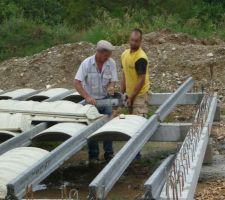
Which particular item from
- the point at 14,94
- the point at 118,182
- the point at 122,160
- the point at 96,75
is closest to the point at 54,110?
the point at 96,75

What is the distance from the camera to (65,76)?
48.4 ft

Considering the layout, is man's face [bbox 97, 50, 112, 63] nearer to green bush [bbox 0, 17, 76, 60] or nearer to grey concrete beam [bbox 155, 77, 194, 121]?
grey concrete beam [bbox 155, 77, 194, 121]

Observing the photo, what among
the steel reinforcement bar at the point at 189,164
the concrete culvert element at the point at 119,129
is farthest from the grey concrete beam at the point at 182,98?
the concrete culvert element at the point at 119,129

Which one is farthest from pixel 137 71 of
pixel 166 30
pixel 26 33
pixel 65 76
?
pixel 26 33

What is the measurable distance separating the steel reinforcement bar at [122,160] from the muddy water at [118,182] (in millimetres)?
737

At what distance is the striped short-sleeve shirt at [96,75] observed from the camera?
7.84 m

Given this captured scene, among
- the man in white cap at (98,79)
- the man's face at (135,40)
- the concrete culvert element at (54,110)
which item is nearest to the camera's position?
the concrete culvert element at (54,110)

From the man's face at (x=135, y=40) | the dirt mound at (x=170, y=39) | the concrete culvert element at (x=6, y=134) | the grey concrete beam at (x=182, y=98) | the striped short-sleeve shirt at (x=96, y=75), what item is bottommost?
the concrete culvert element at (x=6, y=134)

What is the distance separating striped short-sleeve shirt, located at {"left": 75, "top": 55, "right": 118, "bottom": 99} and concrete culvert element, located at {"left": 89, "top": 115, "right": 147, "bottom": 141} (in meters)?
1.11

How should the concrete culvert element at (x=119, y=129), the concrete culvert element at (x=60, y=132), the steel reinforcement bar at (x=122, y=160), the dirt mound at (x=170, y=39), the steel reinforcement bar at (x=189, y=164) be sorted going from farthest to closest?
the dirt mound at (x=170, y=39) → the concrete culvert element at (x=60, y=132) → the concrete culvert element at (x=119, y=129) → the steel reinforcement bar at (x=189, y=164) → the steel reinforcement bar at (x=122, y=160)

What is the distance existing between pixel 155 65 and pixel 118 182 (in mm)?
7399

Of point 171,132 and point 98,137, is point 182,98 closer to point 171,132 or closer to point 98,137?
A: point 171,132

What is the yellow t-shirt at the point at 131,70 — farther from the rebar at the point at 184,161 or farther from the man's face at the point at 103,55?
the rebar at the point at 184,161

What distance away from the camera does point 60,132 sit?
6410mm
